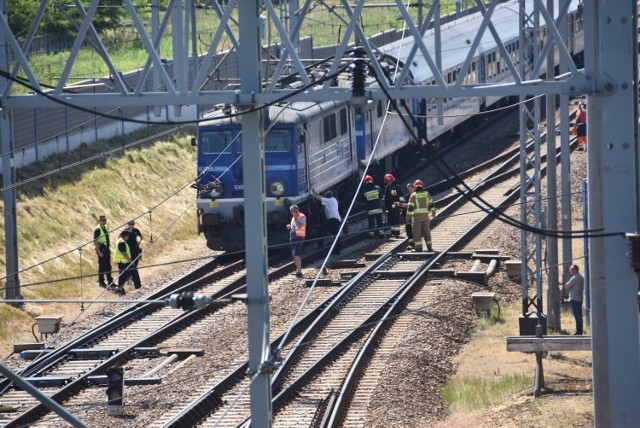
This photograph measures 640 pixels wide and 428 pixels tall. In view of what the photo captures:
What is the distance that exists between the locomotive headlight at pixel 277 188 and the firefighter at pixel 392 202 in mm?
1991

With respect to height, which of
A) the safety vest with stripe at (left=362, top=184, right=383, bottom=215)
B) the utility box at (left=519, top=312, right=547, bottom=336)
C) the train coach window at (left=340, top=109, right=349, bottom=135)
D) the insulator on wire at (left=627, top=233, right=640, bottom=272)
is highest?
the train coach window at (left=340, top=109, right=349, bottom=135)

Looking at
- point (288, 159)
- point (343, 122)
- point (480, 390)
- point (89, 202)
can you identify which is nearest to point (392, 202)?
point (288, 159)

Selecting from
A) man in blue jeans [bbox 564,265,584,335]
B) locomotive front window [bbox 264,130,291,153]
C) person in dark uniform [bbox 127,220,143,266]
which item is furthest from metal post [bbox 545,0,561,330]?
person in dark uniform [bbox 127,220,143,266]

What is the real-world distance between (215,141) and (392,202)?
3525 mm

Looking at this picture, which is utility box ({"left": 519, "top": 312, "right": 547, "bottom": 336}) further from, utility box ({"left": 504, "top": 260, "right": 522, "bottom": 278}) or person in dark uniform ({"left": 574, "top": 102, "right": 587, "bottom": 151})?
person in dark uniform ({"left": 574, "top": 102, "right": 587, "bottom": 151})

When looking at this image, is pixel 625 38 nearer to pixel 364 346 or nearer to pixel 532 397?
pixel 532 397

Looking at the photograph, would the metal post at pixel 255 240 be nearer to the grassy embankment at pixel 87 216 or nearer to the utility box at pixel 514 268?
the grassy embankment at pixel 87 216

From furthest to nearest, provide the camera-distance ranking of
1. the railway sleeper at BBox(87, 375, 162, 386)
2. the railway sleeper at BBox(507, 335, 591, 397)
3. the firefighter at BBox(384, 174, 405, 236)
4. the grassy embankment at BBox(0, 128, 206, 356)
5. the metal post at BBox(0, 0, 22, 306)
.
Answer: the firefighter at BBox(384, 174, 405, 236) → the grassy embankment at BBox(0, 128, 206, 356) → the metal post at BBox(0, 0, 22, 306) → the railway sleeper at BBox(87, 375, 162, 386) → the railway sleeper at BBox(507, 335, 591, 397)

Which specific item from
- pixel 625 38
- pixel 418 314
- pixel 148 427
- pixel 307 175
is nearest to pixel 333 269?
pixel 307 175

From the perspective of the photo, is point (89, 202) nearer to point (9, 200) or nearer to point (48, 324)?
point (9, 200)

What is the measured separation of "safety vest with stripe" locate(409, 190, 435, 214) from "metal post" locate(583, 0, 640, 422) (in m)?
11.6

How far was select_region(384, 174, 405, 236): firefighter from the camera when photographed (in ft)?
78.3

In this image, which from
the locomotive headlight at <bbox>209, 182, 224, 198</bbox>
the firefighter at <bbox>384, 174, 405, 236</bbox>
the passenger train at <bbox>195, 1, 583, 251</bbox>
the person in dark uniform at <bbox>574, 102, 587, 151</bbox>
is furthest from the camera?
the person in dark uniform at <bbox>574, 102, 587, 151</bbox>

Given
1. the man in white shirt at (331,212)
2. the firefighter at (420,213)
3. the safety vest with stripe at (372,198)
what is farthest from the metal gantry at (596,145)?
the safety vest with stripe at (372,198)
